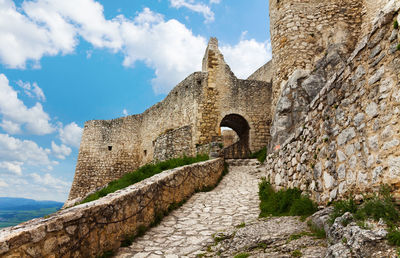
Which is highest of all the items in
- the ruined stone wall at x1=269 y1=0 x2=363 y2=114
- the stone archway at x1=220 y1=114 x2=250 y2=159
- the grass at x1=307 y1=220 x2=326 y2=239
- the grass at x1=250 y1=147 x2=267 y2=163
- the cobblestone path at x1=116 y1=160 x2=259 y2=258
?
the ruined stone wall at x1=269 y1=0 x2=363 y2=114

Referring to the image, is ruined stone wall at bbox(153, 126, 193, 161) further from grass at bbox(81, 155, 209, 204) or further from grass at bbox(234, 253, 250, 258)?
grass at bbox(234, 253, 250, 258)

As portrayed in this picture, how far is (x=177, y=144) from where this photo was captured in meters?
14.7

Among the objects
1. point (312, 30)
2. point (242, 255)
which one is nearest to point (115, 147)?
point (312, 30)

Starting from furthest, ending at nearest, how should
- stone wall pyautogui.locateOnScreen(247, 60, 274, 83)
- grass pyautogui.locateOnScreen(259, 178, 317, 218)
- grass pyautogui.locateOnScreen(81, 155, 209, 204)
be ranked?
stone wall pyautogui.locateOnScreen(247, 60, 274, 83)
grass pyautogui.locateOnScreen(81, 155, 209, 204)
grass pyautogui.locateOnScreen(259, 178, 317, 218)

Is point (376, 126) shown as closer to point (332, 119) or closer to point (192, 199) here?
point (332, 119)

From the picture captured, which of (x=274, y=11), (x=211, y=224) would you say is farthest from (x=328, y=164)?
(x=274, y=11)

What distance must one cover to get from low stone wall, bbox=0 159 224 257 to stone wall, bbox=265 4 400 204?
262 centimetres

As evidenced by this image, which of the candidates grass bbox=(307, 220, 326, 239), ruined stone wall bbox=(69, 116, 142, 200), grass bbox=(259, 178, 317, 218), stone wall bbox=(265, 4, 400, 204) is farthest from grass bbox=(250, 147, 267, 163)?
ruined stone wall bbox=(69, 116, 142, 200)

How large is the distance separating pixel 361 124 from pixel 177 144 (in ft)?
40.2

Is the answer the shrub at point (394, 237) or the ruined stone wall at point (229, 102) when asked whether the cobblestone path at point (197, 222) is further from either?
the ruined stone wall at point (229, 102)

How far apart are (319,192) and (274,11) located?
10.4m

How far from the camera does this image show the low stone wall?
2279 millimetres

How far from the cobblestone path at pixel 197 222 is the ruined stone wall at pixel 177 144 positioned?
6927 mm

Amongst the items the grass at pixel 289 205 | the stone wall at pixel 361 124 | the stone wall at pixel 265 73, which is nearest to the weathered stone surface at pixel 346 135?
the stone wall at pixel 361 124
